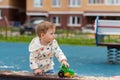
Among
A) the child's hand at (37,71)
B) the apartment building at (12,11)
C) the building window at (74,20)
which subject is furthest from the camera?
the apartment building at (12,11)

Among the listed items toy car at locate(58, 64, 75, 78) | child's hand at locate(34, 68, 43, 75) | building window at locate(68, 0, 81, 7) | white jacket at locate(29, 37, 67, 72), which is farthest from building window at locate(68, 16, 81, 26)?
toy car at locate(58, 64, 75, 78)

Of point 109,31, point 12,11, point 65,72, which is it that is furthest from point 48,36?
point 12,11

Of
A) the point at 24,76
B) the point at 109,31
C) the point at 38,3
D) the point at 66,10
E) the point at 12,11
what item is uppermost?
the point at 24,76

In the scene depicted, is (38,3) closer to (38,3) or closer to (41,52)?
(38,3)

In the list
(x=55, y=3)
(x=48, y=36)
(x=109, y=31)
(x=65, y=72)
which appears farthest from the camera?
(x=55, y=3)

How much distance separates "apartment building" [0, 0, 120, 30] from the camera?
5928cm

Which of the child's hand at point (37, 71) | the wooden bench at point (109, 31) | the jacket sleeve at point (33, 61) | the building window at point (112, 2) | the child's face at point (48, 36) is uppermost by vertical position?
the child's face at point (48, 36)

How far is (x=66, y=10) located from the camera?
6169cm

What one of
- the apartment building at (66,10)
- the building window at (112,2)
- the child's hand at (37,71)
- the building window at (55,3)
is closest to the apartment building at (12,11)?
the apartment building at (66,10)

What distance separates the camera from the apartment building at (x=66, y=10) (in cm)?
5928

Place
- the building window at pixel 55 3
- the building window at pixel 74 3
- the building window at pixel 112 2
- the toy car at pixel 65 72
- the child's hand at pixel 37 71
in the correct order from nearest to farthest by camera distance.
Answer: the toy car at pixel 65 72, the child's hand at pixel 37 71, the building window at pixel 112 2, the building window at pixel 74 3, the building window at pixel 55 3

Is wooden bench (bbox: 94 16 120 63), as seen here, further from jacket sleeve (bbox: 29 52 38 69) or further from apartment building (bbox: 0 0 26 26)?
apartment building (bbox: 0 0 26 26)

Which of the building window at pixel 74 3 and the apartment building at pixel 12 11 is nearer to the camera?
the building window at pixel 74 3

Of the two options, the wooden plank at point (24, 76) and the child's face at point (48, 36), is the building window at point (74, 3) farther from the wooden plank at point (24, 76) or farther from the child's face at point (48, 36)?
the child's face at point (48, 36)
